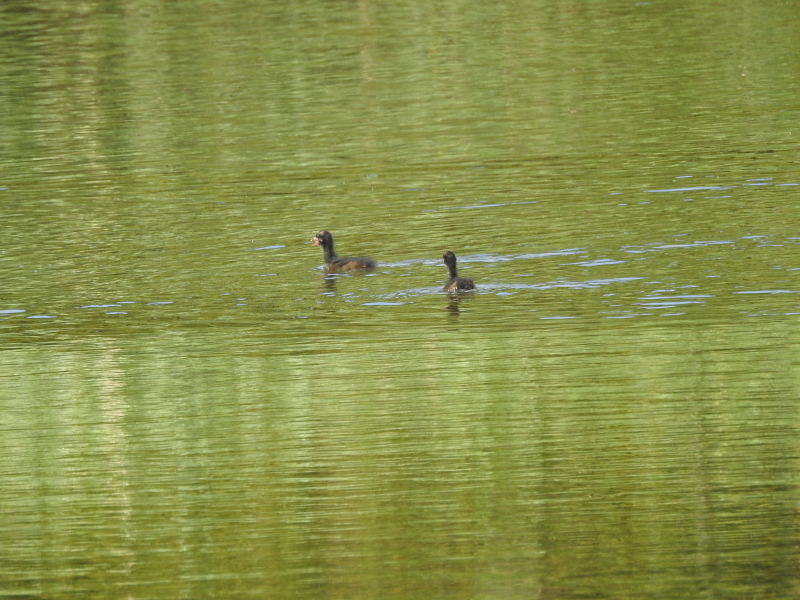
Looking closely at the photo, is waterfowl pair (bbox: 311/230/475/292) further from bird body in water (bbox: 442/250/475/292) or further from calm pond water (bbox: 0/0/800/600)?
calm pond water (bbox: 0/0/800/600)

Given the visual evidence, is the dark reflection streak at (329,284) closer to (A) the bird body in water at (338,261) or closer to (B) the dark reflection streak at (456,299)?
(A) the bird body in water at (338,261)

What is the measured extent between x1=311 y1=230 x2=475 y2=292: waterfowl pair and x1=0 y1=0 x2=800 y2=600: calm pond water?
18 cm

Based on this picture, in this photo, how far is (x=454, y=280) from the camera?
54.4 feet

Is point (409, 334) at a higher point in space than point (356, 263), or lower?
lower

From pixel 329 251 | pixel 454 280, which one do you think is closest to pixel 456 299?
pixel 454 280

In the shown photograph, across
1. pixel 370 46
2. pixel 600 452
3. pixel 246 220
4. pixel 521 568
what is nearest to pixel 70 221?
pixel 246 220

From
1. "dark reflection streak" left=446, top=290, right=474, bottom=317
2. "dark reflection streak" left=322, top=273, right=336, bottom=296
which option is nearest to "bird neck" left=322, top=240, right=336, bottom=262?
"dark reflection streak" left=322, top=273, right=336, bottom=296

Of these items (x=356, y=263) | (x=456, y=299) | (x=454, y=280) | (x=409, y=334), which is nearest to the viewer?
(x=409, y=334)

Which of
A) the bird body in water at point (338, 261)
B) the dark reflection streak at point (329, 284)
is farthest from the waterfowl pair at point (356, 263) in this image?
the dark reflection streak at point (329, 284)

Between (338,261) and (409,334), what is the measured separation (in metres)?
3.90

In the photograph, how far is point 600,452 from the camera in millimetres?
9711

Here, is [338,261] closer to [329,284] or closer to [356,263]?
[356,263]

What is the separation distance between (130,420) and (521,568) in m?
4.16

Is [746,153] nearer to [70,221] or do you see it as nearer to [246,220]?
[246,220]
